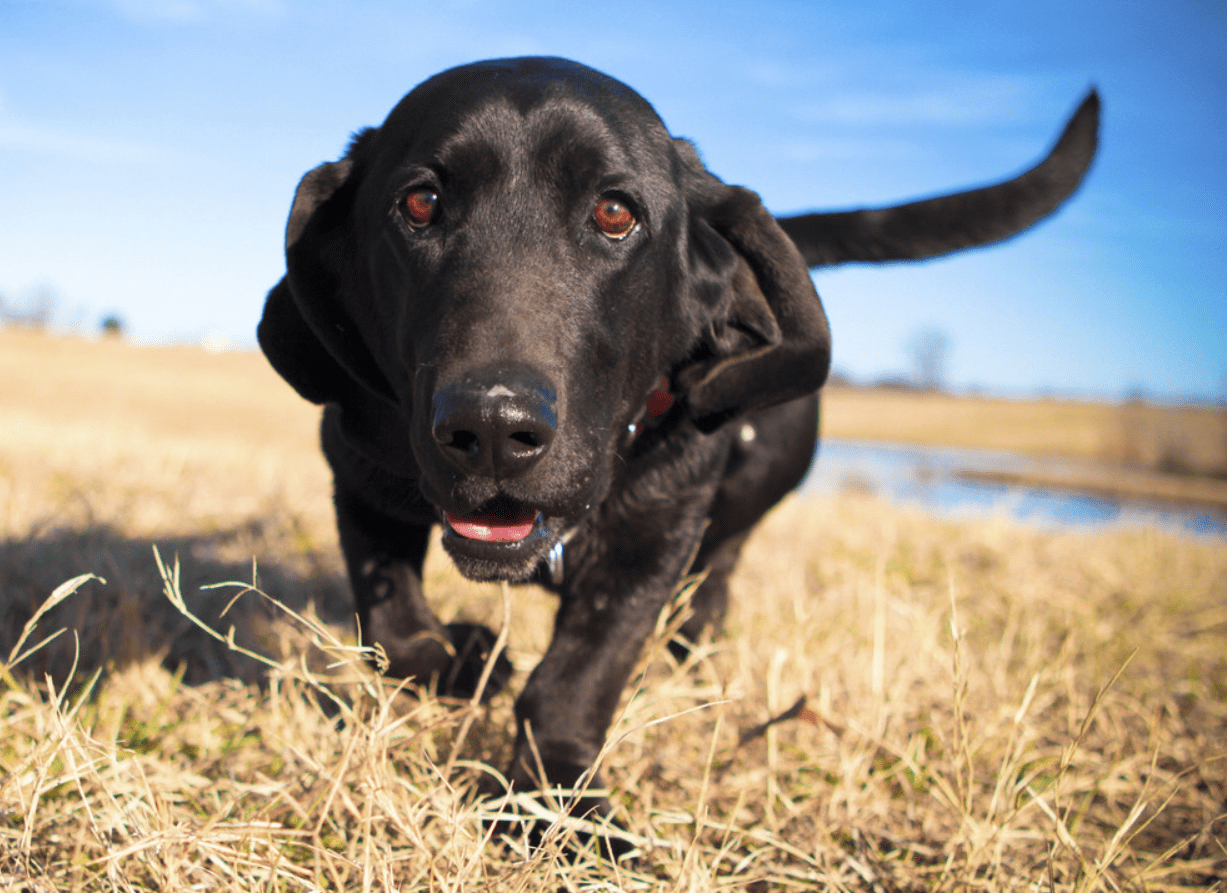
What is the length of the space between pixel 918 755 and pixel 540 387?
4.79 feet

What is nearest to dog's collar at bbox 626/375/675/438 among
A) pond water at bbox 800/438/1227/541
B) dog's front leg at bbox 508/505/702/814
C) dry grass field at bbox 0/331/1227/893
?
dog's front leg at bbox 508/505/702/814

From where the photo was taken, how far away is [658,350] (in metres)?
2.03

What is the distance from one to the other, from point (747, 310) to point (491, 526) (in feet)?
3.20

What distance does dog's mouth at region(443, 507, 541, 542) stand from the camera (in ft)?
5.47

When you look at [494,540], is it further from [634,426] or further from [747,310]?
[747,310]

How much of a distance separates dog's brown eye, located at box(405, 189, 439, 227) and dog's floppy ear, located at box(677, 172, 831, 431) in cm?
68

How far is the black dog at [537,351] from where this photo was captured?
1.59 m

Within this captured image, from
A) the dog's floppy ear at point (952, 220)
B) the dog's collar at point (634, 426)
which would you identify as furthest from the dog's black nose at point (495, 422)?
the dog's floppy ear at point (952, 220)

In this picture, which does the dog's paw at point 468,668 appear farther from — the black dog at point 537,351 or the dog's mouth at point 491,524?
the dog's mouth at point 491,524

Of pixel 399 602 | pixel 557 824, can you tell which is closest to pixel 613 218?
pixel 399 602

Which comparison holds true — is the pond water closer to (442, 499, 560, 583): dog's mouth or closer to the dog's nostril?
(442, 499, 560, 583): dog's mouth

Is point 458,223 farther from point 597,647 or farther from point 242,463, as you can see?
point 242,463

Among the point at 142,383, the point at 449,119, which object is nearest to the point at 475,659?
the point at 449,119

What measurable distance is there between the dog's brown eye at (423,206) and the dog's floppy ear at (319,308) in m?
0.34
